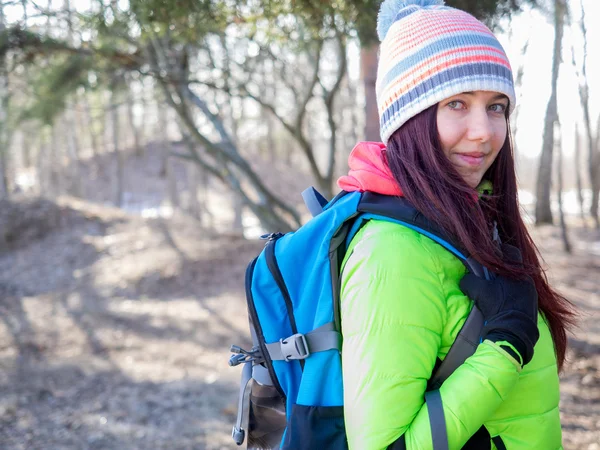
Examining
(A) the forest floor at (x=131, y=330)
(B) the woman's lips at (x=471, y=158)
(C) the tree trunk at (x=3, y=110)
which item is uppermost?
(C) the tree trunk at (x=3, y=110)

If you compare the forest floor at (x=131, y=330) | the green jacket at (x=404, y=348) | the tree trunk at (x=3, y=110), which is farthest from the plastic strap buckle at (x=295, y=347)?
the tree trunk at (x=3, y=110)

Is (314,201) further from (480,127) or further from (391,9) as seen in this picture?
(391,9)

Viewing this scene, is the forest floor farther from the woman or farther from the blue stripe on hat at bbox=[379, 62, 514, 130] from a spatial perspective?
the blue stripe on hat at bbox=[379, 62, 514, 130]

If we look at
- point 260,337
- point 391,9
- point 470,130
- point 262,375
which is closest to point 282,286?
point 260,337

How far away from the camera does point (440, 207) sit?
52.7 inches

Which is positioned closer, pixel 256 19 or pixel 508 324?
pixel 508 324

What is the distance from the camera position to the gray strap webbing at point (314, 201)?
1.65m

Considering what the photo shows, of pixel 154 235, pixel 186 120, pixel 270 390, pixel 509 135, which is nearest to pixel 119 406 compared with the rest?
pixel 186 120

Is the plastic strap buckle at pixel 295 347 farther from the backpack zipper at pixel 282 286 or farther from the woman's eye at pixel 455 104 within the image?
the woman's eye at pixel 455 104

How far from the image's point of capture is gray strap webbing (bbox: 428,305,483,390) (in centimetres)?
125

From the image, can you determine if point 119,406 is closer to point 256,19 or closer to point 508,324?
point 256,19

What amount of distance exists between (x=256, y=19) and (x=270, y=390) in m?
3.30

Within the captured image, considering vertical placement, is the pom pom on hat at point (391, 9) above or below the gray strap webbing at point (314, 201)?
above

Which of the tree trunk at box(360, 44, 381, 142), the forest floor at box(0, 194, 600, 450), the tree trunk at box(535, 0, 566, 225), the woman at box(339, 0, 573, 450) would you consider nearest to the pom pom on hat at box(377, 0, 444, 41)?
the woman at box(339, 0, 573, 450)
